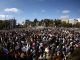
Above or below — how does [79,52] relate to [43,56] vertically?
above

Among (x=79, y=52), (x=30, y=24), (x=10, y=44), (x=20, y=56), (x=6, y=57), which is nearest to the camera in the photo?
(x=79, y=52)

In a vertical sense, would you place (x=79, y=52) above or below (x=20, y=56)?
above

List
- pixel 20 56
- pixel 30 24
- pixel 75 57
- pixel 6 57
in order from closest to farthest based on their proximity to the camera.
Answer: pixel 75 57, pixel 6 57, pixel 20 56, pixel 30 24

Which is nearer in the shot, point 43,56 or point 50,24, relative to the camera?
point 43,56

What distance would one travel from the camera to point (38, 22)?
17750 cm

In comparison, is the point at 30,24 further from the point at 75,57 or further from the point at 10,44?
the point at 75,57

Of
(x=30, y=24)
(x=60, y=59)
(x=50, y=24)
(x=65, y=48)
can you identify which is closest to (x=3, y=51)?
(x=60, y=59)

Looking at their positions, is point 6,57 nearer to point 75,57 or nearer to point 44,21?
point 75,57

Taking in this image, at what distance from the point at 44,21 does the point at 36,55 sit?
159332 millimetres

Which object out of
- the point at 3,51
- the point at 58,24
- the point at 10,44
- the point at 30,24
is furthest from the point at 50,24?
the point at 3,51

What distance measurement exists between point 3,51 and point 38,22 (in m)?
165

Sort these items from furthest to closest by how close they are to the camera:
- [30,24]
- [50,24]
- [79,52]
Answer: [30,24] < [50,24] < [79,52]

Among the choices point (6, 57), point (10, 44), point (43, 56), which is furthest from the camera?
point (10, 44)

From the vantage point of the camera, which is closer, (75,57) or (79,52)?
(75,57)
